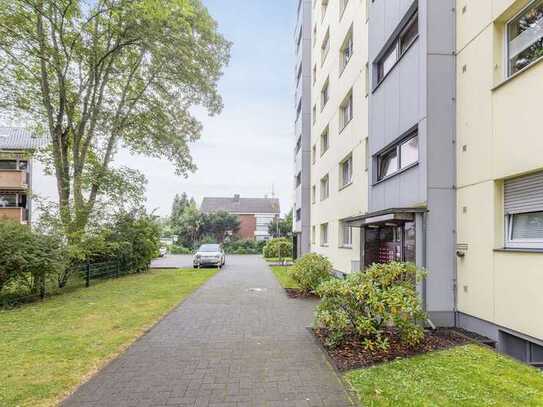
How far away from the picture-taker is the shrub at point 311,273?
448 inches

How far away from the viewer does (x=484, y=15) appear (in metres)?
5.94

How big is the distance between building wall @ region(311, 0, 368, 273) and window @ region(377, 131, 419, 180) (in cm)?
108

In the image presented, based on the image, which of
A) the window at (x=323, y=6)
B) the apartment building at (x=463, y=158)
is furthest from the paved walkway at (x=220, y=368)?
the window at (x=323, y=6)

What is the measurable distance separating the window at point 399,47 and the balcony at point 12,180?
26470mm

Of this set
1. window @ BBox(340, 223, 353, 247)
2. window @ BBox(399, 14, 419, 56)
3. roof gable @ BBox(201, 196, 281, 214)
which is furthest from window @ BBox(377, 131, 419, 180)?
roof gable @ BBox(201, 196, 281, 214)

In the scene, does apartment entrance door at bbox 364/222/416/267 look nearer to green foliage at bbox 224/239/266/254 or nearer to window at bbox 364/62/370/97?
window at bbox 364/62/370/97

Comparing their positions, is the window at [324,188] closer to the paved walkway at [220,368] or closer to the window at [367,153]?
the window at [367,153]

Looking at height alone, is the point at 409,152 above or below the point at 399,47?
below

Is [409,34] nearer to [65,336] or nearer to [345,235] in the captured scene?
[345,235]

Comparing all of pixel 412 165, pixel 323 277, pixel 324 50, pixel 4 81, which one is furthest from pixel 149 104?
pixel 412 165

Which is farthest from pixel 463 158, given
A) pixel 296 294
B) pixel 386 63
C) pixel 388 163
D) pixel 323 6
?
pixel 323 6

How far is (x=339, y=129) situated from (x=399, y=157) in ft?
21.3

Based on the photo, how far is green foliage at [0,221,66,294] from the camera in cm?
938

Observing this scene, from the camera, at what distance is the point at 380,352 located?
200 inches
